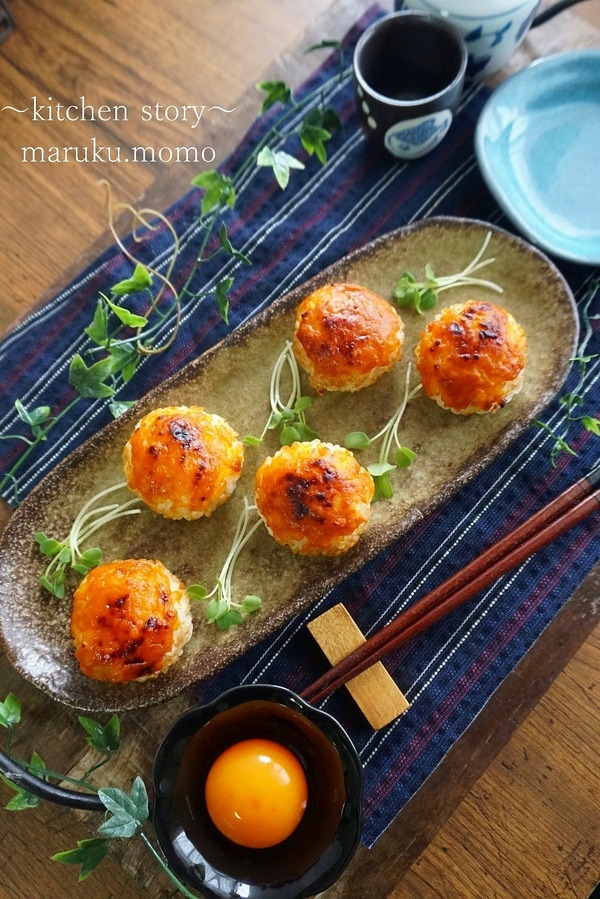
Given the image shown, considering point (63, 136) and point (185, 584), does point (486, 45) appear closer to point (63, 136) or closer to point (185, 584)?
point (63, 136)

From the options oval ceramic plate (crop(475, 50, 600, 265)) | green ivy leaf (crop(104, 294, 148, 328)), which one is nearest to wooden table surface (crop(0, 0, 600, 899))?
green ivy leaf (crop(104, 294, 148, 328))

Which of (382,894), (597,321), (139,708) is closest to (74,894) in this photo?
(139,708)

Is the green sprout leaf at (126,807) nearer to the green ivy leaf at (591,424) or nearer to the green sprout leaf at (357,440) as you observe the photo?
the green sprout leaf at (357,440)

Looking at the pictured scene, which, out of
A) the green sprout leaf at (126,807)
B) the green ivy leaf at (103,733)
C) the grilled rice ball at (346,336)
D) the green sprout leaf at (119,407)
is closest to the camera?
the green sprout leaf at (126,807)

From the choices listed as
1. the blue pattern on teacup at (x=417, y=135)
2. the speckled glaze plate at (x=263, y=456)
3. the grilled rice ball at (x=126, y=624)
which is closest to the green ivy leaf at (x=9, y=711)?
the speckled glaze plate at (x=263, y=456)

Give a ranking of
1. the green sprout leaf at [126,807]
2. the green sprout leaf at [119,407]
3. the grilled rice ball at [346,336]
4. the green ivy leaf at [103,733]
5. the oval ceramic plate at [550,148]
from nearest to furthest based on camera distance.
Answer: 1. the green sprout leaf at [126,807]
2. the green ivy leaf at [103,733]
3. the grilled rice ball at [346,336]
4. the green sprout leaf at [119,407]
5. the oval ceramic plate at [550,148]

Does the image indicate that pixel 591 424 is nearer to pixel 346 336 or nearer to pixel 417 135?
pixel 346 336

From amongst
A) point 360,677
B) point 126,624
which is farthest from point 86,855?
point 360,677
